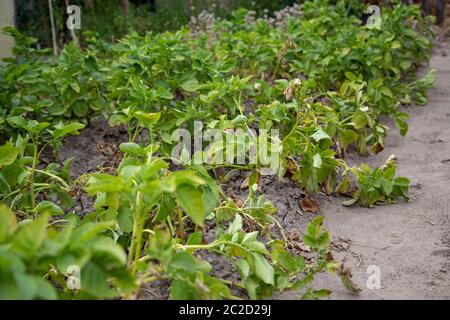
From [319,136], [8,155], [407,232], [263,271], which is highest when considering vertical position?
[8,155]

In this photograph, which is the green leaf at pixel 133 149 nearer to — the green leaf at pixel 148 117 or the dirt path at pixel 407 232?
the green leaf at pixel 148 117

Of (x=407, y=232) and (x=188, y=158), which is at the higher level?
(x=188, y=158)

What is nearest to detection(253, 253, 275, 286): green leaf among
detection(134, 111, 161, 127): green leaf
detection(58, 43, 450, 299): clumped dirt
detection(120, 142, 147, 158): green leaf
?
detection(58, 43, 450, 299): clumped dirt

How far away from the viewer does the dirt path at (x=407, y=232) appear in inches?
92.7

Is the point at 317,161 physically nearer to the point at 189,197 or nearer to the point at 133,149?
the point at 133,149

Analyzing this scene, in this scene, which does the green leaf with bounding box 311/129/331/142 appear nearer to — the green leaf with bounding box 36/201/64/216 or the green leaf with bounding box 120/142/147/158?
the green leaf with bounding box 120/142/147/158

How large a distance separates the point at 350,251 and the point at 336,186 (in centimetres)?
66

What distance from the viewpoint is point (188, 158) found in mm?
2307

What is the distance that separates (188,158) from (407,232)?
1.05m

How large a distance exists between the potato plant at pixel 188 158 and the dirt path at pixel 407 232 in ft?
0.34

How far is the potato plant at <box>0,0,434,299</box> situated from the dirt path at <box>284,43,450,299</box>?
0.10m

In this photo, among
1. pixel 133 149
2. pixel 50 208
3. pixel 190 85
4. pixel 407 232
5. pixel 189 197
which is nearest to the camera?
pixel 189 197

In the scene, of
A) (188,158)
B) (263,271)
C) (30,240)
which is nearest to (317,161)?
(188,158)

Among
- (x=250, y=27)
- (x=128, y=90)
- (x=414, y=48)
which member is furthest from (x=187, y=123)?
(x=414, y=48)
